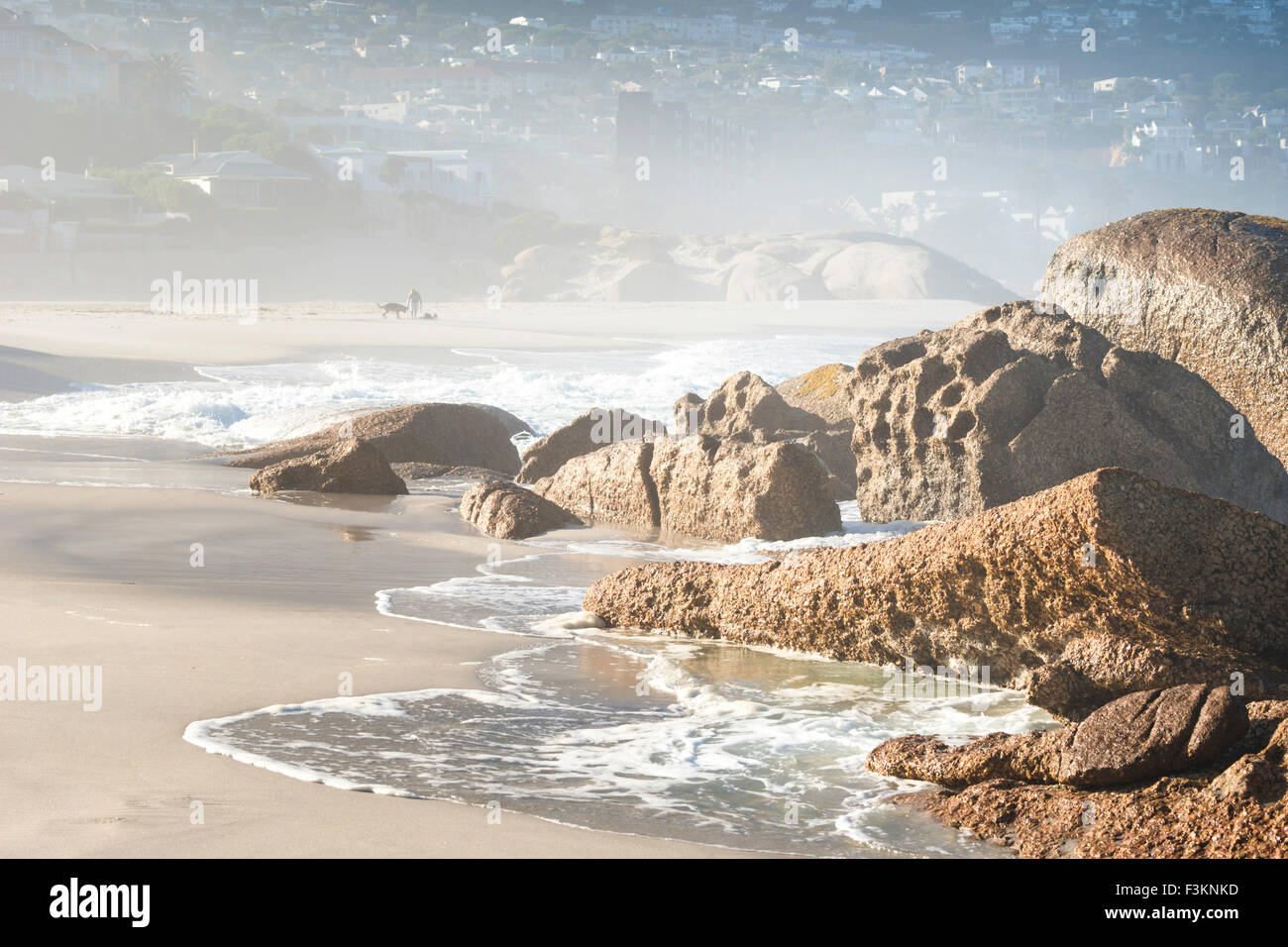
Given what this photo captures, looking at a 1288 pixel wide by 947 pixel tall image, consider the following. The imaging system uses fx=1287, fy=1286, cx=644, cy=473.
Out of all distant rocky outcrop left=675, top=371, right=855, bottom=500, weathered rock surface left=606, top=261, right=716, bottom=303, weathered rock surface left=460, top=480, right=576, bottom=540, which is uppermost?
weathered rock surface left=606, top=261, right=716, bottom=303

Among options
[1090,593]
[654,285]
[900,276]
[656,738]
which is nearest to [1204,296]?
[1090,593]

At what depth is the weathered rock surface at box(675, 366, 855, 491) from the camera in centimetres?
1094

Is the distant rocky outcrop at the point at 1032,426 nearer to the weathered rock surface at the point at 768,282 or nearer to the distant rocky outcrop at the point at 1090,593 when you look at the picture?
the distant rocky outcrop at the point at 1090,593

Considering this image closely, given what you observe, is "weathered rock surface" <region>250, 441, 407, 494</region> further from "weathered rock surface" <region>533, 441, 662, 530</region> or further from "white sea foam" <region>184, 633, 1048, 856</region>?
"white sea foam" <region>184, 633, 1048, 856</region>

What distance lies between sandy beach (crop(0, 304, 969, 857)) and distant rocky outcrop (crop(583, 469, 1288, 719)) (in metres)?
1.61

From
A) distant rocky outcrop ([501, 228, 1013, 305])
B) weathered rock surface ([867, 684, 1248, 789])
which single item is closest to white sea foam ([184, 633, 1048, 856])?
weathered rock surface ([867, 684, 1248, 789])

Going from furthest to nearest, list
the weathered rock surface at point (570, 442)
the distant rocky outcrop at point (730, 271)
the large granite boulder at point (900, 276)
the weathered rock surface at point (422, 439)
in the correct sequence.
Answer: the large granite boulder at point (900, 276)
the distant rocky outcrop at point (730, 271)
the weathered rock surface at point (422, 439)
the weathered rock surface at point (570, 442)

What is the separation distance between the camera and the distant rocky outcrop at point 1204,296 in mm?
9227

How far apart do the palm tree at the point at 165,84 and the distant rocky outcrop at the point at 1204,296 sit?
268 feet

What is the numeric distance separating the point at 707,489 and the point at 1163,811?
5748mm

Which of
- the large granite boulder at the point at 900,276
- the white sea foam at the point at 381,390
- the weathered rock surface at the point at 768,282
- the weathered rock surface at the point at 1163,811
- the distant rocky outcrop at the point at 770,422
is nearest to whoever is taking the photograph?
the weathered rock surface at the point at 1163,811

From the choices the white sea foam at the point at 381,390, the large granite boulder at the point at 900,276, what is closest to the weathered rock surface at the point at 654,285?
the large granite boulder at the point at 900,276

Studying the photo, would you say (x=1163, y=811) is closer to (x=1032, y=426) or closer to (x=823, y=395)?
(x=1032, y=426)
